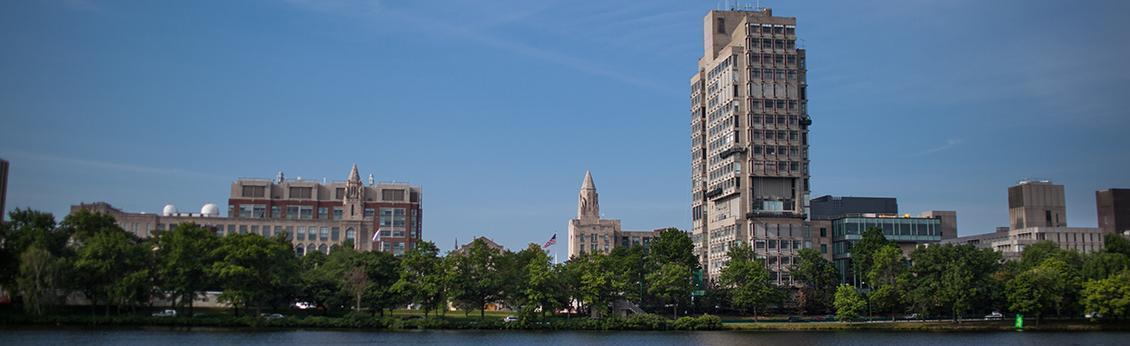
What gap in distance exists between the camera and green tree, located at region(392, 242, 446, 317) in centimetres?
13562

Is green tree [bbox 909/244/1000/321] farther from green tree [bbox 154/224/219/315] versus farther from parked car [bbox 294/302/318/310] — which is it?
green tree [bbox 154/224/219/315]

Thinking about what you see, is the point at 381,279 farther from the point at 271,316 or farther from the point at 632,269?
the point at 632,269

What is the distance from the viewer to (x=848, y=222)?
188 metres

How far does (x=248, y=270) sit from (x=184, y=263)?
312 inches

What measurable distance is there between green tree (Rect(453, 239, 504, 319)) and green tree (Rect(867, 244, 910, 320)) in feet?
167

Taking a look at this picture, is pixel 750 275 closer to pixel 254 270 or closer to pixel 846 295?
pixel 846 295

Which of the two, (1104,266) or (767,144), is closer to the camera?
(1104,266)

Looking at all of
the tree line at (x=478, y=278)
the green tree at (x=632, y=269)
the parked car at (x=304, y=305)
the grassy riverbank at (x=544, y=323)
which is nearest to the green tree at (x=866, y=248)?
the tree line at (x=478, y=278)

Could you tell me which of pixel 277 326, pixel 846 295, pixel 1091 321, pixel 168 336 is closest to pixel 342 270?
pixel 277 326

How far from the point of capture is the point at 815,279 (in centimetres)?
16775

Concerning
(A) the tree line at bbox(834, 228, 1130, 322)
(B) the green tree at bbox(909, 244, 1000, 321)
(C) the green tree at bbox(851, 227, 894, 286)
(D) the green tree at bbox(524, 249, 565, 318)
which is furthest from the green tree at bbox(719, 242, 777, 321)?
(D) the green tree at bbox(524, 249, 565, 318)

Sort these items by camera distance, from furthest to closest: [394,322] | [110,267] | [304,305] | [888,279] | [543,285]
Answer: [304,305], [888,279], [543,285], [394,322], [110,267]

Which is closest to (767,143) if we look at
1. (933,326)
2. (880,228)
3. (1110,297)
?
(880,228)

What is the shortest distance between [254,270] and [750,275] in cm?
6803
